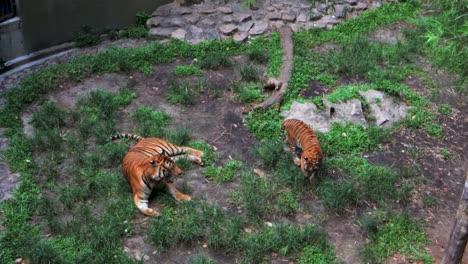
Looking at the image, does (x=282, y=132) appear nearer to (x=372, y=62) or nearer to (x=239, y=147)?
(x=239, y=147)

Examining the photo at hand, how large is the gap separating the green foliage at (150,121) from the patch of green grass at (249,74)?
1661mm

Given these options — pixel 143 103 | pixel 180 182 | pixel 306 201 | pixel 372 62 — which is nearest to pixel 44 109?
pixel 143 103

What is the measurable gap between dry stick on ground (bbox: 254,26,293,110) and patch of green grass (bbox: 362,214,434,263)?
284cm

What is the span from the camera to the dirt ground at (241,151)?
6.87 meters

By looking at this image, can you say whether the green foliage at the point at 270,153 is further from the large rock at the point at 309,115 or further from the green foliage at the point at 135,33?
the green foliage at the point at 135,33

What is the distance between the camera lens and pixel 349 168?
8.09 m

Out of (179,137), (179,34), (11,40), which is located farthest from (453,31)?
(11,40)

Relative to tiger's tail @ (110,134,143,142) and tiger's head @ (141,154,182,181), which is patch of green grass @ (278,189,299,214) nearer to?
tiger's head @ (141,154,182,181)

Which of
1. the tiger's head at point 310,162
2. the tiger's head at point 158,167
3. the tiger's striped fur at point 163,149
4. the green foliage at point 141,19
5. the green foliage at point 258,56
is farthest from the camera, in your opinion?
the green foliage at point 141,19

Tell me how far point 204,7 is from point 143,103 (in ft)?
11.4

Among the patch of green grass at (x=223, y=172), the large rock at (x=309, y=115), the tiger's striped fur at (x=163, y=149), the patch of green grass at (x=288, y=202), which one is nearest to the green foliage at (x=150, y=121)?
the tiger's striped fur at (x=163, y=149)

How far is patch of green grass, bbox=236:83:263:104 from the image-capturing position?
9.48 m

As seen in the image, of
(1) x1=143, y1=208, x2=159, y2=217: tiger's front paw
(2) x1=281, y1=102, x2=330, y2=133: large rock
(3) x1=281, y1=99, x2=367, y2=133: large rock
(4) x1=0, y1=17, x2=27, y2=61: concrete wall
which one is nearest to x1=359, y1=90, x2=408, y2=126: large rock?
(3) x1=281, y1=99, x2=367, y2=133: large rock

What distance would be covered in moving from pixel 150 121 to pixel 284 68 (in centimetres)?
258
